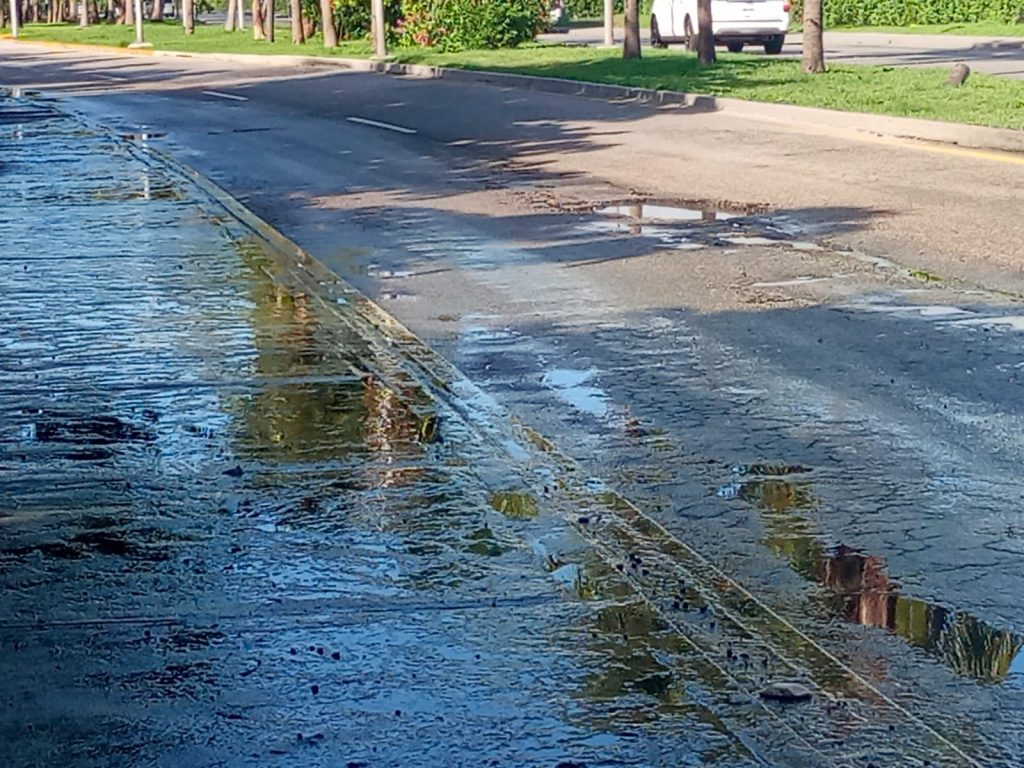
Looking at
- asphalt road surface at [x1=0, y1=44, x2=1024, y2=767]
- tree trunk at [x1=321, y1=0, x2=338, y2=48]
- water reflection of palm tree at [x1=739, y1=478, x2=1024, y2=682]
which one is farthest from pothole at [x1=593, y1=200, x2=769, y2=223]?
tree trunk at [x1=321, y1=0, x2=338, y2=48]

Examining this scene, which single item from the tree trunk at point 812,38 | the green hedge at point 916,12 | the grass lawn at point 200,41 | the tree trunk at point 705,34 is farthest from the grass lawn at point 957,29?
the tree trunk at point 812,38

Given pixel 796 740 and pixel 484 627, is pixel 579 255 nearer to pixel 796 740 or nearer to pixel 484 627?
pixel 484 627

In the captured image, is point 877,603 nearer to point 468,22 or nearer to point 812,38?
point 812,38

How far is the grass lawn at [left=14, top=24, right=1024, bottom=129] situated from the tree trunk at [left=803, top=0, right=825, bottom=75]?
0.36m

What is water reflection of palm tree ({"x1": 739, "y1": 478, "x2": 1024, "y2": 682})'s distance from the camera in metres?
4.78

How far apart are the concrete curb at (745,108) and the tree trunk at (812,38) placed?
323cm

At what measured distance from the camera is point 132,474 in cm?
675

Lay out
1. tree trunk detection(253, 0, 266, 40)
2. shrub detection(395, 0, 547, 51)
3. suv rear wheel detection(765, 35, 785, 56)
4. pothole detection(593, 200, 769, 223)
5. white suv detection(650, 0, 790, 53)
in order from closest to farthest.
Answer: pothole detection(593, 200, 769, 223) < white suv detection(650, 0, 790, 53) < suv rear wheel detection(765, 35, 785, 56) < shrub detection(395, 0, 547, 51) < tree trunk detection(253, 0, 266, 40)

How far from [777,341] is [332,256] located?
4.36 meters

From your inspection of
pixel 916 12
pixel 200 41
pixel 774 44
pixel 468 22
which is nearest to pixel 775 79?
pixel 774 44

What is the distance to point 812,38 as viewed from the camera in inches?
1126

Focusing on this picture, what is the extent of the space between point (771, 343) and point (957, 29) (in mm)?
41328

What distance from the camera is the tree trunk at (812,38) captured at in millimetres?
28297

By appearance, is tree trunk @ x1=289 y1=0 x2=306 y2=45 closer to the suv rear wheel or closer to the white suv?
the white suv
